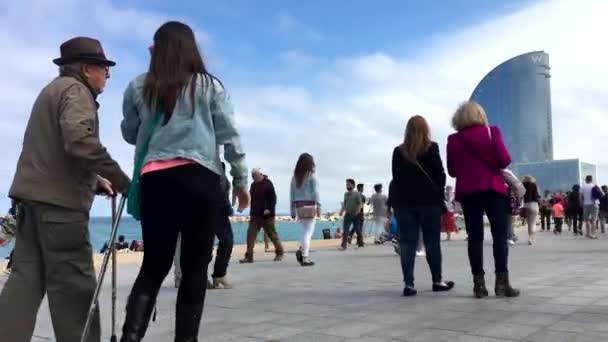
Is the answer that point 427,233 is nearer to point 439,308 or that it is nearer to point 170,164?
point 439,308

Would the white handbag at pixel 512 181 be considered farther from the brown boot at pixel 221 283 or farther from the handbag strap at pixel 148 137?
the handbag strap at pixel 148 137

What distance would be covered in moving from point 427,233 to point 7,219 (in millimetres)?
6386

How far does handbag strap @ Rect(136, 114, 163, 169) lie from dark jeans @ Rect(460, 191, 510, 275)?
12.5 feet

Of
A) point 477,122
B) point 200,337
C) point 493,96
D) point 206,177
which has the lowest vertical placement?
point 200,337

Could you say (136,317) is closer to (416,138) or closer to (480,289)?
(480,289)

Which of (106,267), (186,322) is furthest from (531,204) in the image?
(106,267)

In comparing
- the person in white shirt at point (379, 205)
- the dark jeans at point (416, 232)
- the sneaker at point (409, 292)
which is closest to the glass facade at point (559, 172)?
the person in white shirt at point (379, 205)

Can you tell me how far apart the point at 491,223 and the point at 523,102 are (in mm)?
87823

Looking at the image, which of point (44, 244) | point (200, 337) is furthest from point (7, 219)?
point (44, 244)

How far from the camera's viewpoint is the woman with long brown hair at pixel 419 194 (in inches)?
258

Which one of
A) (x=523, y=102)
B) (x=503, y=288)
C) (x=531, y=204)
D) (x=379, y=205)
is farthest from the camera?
(x=523, y=102)

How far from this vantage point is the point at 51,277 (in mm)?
3293

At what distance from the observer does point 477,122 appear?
6.24m

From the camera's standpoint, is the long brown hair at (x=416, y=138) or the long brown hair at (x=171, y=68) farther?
the long brown hair at (x=416, y=138)
